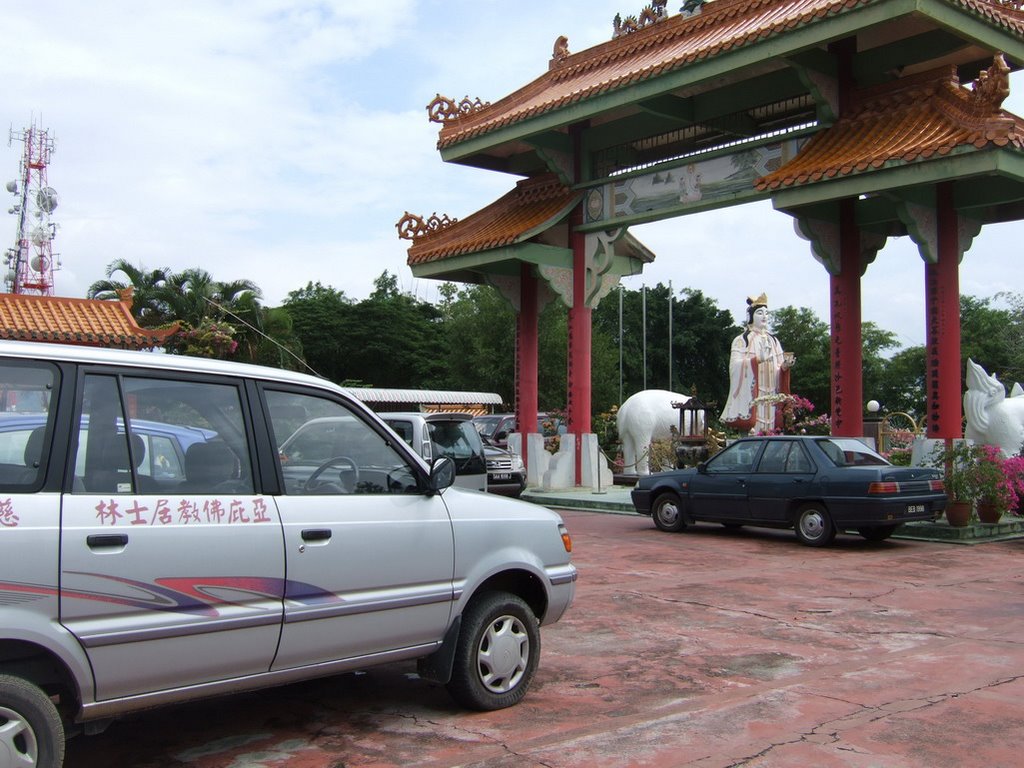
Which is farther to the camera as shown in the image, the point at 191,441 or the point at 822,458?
the point at 822,458

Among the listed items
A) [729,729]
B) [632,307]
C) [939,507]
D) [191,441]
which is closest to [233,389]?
[191,441]

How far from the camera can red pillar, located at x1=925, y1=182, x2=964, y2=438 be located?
52.0 ft

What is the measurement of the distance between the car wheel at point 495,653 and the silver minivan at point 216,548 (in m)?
0.01

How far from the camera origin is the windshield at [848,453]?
13453mm

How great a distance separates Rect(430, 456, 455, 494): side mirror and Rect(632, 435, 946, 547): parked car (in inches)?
344

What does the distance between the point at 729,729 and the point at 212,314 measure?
3568 cm

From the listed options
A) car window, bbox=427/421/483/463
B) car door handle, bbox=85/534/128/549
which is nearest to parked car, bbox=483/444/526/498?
car window, bbox=427/421/483/463

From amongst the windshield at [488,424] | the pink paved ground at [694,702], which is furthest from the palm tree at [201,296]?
the pink paved ground at [694,702]

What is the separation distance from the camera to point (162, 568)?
14.4 feet

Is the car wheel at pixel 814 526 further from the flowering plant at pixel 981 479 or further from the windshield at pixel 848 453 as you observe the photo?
the flowering plant at pixel 981 479

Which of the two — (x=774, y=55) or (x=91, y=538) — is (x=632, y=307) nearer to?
(x=774, y=55)

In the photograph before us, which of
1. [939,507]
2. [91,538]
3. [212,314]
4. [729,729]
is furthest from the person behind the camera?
[212,314]

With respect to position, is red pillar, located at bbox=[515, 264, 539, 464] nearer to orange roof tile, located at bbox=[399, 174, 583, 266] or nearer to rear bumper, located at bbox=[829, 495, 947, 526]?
orange roof tile, located at bbox=[399, 174, 583, 266]

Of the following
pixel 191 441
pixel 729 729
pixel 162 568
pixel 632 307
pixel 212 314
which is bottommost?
pixel 729 729
